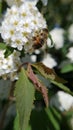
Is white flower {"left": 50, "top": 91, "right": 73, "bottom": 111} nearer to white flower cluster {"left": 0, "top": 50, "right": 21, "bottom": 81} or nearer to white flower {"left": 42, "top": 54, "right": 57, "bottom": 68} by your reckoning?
white flower {"left": 42, "top": 54, "right": 57, "bottom": 68}

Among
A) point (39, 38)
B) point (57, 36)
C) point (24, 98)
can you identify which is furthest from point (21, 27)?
Result: point (57, 36)

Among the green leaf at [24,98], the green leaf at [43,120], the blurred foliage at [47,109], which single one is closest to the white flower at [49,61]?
the blurred foliage at [47,109]

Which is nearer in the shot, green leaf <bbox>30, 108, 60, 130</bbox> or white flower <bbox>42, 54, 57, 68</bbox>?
green leaf <bbox>30, 108, 60, 130</bbox>

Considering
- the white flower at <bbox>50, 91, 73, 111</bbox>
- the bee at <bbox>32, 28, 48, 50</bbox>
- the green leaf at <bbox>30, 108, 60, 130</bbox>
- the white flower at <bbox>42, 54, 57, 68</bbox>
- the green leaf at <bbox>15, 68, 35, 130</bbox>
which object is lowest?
the green leaf at <bbox>15, 68, 35, 130</bbox>

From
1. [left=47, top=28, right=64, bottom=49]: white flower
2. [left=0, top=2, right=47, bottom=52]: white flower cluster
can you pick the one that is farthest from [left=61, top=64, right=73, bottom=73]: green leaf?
[left=0, top=2, right=47, bottom=52]: white flower cluster

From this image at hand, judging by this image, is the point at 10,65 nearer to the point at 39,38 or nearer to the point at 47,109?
the point at 39,38
